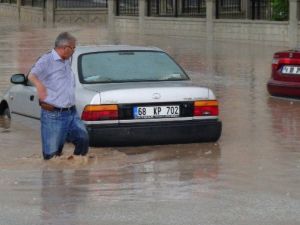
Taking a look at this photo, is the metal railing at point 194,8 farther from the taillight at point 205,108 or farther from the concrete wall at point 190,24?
the taillight at point 205,108

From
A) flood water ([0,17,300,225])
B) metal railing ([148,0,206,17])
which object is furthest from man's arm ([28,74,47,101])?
metal railing ([148,0,206,17])

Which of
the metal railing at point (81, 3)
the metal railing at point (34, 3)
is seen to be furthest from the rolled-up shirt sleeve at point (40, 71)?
the metal railing at point (81, 3)

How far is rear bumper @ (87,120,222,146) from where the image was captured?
1033 cm

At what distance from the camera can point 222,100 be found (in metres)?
16.1

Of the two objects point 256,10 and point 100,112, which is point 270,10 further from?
point 100,112

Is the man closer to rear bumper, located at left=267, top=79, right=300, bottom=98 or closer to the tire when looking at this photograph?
the tire

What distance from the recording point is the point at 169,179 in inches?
351

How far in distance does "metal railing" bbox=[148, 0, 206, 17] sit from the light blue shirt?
102ft

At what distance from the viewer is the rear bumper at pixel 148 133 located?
10328mm

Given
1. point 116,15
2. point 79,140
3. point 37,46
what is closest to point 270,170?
point 79,140

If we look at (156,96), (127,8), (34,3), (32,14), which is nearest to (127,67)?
(156,96)

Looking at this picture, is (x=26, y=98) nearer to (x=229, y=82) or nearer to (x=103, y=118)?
(x=103, y=118)

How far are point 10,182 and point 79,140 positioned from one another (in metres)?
1.06

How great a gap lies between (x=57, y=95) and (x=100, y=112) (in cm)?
100
